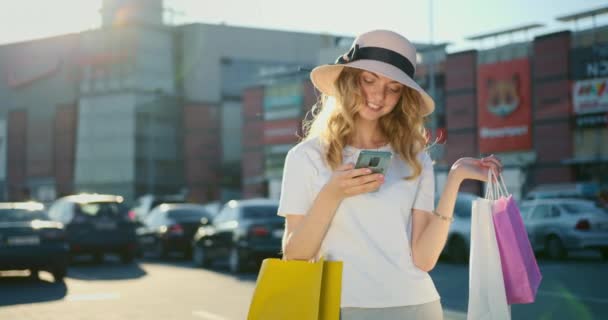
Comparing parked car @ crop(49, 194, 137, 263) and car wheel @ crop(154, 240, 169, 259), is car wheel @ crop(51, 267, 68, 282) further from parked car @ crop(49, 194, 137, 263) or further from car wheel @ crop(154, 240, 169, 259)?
car wheel @ crop(154, 240, 169, 259)

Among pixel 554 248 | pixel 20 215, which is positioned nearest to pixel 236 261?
pixel 20 215

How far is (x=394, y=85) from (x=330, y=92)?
258mm

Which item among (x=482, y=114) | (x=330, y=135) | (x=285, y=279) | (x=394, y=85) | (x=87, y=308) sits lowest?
(x=87, y=308)

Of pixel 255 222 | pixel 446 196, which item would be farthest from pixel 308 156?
pixel 255 222

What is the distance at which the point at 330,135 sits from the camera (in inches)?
114

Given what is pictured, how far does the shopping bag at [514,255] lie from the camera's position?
292 cm

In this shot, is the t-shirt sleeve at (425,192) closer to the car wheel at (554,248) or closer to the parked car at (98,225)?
the car wheel at (554,248)

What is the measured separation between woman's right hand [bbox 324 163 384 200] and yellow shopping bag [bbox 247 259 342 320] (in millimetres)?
231

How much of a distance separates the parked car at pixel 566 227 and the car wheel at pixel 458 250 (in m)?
2.05

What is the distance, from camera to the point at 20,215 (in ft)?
50.1

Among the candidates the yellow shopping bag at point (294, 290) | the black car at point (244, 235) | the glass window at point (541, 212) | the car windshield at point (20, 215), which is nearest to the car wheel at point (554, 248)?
the glass window at point (541, 212)

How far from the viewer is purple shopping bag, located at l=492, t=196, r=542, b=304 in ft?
9.59

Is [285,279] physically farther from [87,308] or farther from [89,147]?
[89,147]

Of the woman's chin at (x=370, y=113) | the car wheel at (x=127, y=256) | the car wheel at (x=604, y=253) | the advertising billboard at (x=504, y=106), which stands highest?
the advertising billboard at (x=504, y=106)
